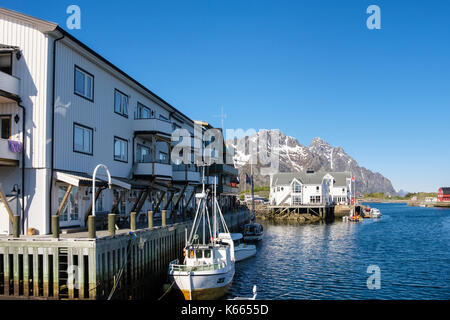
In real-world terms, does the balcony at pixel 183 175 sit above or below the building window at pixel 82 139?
below

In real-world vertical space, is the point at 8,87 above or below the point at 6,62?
below

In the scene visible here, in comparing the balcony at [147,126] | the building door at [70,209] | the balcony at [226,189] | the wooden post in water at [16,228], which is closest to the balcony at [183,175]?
the balcony at [147,126]

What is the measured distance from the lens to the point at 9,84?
25141 mm

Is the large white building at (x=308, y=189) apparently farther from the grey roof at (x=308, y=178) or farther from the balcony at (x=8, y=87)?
Answer: the balcony at (x=8, y=87)

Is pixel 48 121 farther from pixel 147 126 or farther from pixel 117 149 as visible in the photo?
pixel 147 126

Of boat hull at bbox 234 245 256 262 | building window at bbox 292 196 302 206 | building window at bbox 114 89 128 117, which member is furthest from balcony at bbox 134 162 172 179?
building window at bbox 292 196 302 206

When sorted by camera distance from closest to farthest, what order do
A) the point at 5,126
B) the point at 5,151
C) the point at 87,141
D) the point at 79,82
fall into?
the point at 5,151, the point at 5,126, the point at 79,82, the point at 87,141

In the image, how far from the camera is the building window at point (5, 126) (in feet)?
85.7

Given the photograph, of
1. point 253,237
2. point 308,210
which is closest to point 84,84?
point 253,237

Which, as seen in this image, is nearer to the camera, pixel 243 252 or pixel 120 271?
pixel 120 271

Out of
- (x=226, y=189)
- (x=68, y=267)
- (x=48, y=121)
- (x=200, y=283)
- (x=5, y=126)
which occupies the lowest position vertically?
(x=200, y=283)

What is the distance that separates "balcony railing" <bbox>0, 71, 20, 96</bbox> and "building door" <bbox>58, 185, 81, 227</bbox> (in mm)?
6807

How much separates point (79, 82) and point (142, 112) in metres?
11.8

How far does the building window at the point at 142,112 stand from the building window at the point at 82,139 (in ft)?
31.1
